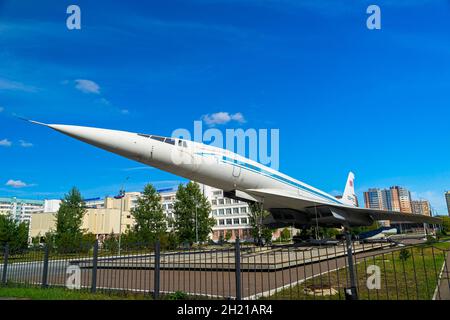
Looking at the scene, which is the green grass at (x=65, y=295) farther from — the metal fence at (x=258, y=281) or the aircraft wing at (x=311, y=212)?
the aircraft wing at (x=311, y=212)

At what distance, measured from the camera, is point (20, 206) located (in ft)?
494

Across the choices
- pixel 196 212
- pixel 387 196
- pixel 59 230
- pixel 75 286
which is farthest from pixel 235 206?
pixel 387 196

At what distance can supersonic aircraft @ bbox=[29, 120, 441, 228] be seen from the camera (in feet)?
43.4

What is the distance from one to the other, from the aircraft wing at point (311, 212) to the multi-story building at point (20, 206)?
473 ft

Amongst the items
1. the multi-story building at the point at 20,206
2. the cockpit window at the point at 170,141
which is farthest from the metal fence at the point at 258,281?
the multi-story building at the point at 20,206

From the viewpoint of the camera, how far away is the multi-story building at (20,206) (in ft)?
469

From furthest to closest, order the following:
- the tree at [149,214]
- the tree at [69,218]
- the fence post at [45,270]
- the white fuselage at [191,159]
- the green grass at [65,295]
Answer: the tree at [149,214] < the tree at [69,218] < the white fuselage at [191,159] < the fence post at [45,270] < the green grass at [65,295]

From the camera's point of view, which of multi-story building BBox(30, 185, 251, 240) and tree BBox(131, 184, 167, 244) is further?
multi-story building BBox(30, 185, 251, 240)

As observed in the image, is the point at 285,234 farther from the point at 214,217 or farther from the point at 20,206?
the point at 20,206

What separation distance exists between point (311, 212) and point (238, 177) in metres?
6.72

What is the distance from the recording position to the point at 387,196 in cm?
17112

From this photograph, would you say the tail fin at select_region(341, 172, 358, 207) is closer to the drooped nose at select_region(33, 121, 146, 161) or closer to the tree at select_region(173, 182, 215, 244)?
the tree at select_region(173, 182, 215, 244)

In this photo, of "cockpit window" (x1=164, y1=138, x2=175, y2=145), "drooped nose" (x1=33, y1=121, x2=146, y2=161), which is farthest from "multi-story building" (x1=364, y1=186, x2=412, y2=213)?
"drooped nose" (x1=33, y1=121, x2=146, y2=161)
